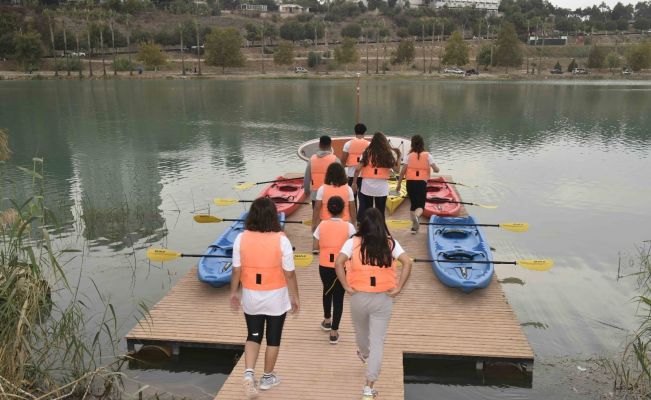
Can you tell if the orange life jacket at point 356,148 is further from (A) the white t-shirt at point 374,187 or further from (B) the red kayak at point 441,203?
(B) the red kayak at point 441,203

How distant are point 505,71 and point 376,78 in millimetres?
24954

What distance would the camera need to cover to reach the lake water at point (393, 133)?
1009 centimetres

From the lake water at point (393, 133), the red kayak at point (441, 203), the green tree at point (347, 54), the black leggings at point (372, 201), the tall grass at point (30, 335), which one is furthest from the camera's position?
the green tree at point (347, 54)

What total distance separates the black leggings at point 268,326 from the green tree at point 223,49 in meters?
81.8

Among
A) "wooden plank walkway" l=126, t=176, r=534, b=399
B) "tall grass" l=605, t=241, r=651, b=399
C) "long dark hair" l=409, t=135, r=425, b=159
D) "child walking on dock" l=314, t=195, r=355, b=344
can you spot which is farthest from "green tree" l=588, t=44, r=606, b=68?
"child walking on dock" l=314, t=195, r=355, b=344

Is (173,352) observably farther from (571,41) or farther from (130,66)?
(571,41)

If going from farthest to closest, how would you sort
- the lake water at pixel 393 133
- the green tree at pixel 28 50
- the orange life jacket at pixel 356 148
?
the green tree at pixel 28 50 → the orange life jacket at pixel 356 148 → the lake water at pixel 393 133

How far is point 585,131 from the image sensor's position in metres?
32.8

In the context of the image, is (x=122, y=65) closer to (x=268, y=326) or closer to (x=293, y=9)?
(x=268, y=326)

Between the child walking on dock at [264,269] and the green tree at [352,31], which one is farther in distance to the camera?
the green tree at [352,31]

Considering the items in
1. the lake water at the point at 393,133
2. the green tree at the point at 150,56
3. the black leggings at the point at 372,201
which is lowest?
the lake water at the point at 393,133

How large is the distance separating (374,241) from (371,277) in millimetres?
357

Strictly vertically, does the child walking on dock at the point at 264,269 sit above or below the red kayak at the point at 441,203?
above

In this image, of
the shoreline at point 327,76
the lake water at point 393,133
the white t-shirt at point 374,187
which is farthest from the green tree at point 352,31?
the white t-shirt at point 374,187
